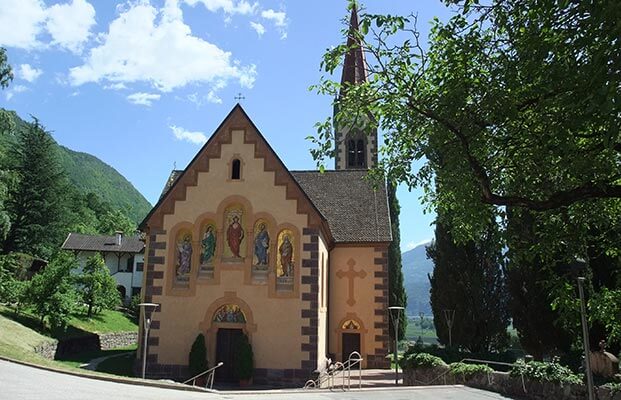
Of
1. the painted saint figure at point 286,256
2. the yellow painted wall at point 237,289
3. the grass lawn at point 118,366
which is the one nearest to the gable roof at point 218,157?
the yellow painted wall at point 237,289

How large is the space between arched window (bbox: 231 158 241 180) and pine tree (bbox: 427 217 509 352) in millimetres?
13241

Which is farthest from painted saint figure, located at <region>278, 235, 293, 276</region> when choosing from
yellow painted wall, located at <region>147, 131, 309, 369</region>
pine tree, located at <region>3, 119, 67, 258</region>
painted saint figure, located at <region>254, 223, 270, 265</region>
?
pine tree, located at <region>3, 119, 67, 258</region>

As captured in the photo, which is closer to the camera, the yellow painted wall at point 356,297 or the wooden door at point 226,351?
the wooden door at point 226,351

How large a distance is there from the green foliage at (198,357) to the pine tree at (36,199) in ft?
144

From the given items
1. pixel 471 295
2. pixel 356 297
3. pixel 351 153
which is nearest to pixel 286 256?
pixel 356 297

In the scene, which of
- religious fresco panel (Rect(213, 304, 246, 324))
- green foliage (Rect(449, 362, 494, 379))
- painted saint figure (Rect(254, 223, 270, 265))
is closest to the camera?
green foliage (Rect(449, 362, 494, 379))

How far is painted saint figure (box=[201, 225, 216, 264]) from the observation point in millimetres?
23562

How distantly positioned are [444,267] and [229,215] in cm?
1503

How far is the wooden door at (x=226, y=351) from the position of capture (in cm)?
2239

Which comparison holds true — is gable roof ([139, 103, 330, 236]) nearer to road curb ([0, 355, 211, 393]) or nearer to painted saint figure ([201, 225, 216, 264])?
painted saint figure ([201, 225, 216, 264])

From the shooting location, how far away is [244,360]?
21641 mm

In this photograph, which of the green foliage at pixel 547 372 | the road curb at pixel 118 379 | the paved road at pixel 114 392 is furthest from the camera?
the road curb at pixel 118 379

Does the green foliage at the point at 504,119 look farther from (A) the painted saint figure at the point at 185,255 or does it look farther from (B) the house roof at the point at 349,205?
(B) the house roof at the point at 349,205

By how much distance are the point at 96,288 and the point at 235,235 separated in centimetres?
2432
